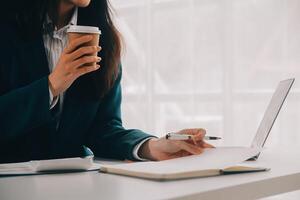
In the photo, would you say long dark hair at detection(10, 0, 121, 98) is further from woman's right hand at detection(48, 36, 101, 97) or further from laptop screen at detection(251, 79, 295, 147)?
laptop screen at detection(251, 79, 295, 147)

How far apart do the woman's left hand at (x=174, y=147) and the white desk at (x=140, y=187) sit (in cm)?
22

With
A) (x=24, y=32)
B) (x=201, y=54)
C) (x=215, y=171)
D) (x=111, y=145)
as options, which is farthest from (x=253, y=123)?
(x=215, y=171)

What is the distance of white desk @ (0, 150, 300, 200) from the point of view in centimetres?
75

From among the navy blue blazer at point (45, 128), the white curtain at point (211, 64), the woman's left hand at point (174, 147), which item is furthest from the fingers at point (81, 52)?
the white curtain at point (211, 64)

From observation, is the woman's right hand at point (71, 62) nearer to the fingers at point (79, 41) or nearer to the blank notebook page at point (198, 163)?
the fingers at point (79, 41)

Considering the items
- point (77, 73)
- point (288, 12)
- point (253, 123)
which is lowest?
point (253, 123)

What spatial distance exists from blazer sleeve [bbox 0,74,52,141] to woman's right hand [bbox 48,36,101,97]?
3 cm

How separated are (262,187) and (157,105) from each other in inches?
104

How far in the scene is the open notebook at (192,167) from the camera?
89 centimetres

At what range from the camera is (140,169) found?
0.95m

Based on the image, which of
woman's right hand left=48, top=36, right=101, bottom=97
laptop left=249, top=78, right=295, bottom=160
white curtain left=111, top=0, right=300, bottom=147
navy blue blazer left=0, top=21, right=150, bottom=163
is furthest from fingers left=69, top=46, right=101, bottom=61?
white curtain left=111, top=0, right=300, bottom=147

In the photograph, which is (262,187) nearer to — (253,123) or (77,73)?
(77,73)

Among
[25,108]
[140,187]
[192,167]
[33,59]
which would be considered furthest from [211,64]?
[140,187]

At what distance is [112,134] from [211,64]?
1.80 m
